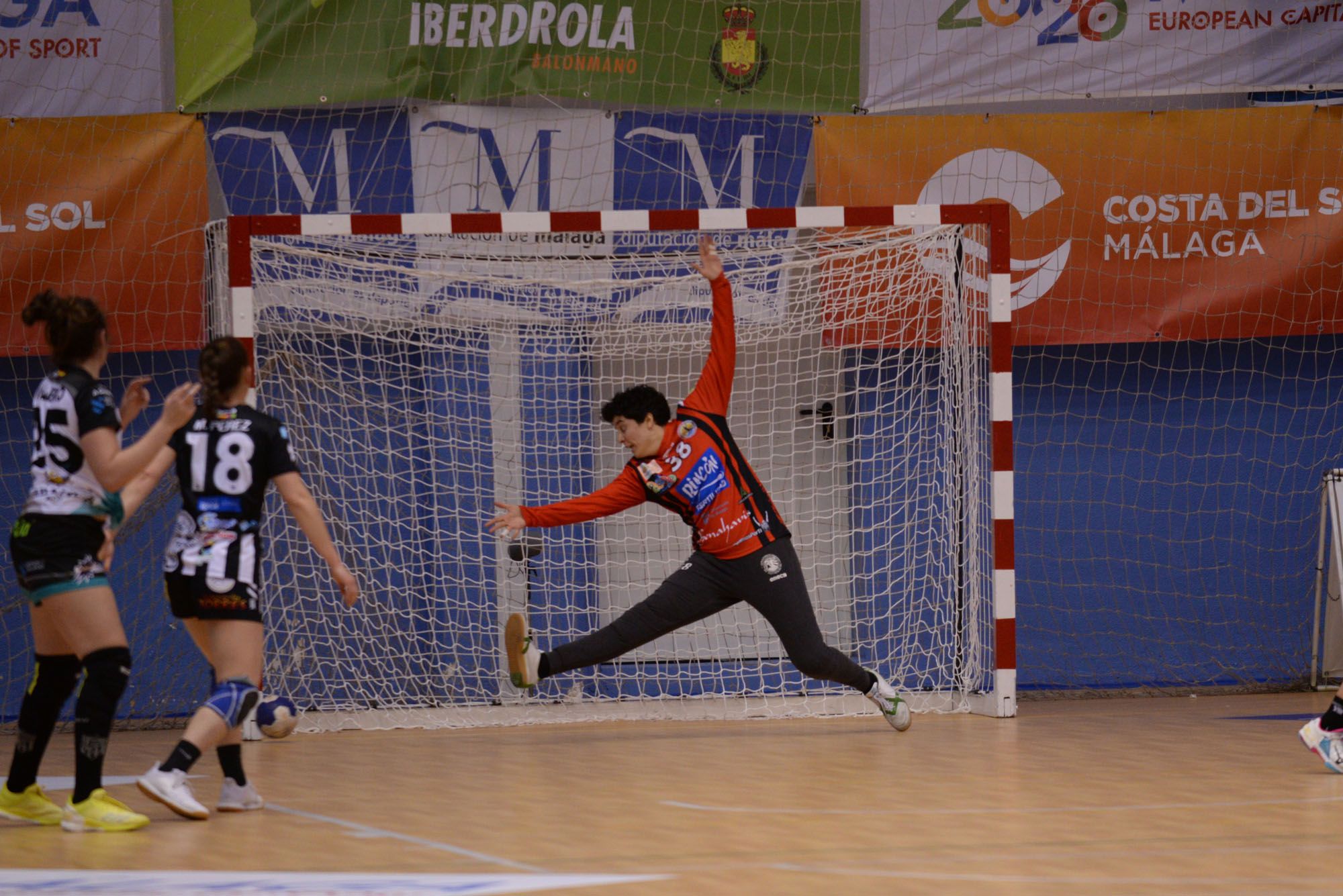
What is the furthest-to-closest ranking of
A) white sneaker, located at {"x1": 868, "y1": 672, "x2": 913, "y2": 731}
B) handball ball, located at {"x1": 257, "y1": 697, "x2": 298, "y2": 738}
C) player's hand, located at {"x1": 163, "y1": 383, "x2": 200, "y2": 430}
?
white sneaker, located at {"x1": 868, "y1": 672, "x2": 913, "y2": 731} → handball ball, located at {"x1": 257, "y1": 697, "x2": 298, "y2": 738} → player's hand, located at {"x1": 163, "y1": 383, "x2": 200, "y2": 430}

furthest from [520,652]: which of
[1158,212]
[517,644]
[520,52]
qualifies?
[1158,212]

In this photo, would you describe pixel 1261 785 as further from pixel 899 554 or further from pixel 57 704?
pixel 57 704

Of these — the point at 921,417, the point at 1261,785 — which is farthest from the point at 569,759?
the point at 921,417

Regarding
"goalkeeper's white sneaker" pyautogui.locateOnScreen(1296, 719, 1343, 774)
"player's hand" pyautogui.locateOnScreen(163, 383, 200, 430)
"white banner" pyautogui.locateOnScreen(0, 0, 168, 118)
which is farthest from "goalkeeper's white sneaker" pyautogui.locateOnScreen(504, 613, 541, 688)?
"white banner" pyautogui.locateOnScreen(0, 0, 168, 118)

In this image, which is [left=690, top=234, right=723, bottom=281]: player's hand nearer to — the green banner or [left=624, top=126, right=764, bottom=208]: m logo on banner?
[left=624, top=126, right=764, bottom=208]: m logo on banner

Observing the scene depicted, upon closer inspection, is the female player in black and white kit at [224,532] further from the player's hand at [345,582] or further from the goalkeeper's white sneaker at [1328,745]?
the goalkeeper's white sneaker at [1328,745]

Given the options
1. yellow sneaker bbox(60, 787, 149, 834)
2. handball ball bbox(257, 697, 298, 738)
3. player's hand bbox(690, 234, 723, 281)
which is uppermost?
player's hand bbox(690, 234, 723, 281)

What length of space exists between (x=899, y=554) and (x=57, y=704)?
5.15 m

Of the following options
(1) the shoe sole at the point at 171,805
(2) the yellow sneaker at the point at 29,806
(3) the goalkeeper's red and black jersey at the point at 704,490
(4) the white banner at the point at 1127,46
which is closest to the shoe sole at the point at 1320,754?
(3) the goalkeeper's red and black jersey at the point at 704,490

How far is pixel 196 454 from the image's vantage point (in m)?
4.71

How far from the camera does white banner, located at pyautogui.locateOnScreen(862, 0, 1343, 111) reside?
8.73 m

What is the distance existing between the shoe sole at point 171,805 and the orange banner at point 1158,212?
18.5ft

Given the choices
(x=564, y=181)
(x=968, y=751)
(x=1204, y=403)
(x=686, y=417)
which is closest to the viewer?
(x=968, y=751)

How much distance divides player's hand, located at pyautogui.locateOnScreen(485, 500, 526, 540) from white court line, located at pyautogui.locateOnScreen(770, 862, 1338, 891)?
2851mm
